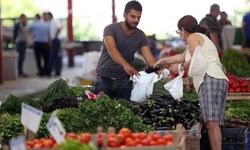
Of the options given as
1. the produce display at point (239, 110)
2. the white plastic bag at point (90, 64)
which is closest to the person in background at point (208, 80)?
the produce display at point (239, 110)

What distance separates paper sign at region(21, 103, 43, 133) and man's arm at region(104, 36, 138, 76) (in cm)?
315

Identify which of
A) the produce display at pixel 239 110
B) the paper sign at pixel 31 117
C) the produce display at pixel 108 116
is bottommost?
the produce display at pixel 239 110

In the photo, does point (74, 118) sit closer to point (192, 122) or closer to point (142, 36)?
point (192, 122)

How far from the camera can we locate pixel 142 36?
31.7 ft

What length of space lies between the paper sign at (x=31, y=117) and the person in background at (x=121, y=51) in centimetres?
328

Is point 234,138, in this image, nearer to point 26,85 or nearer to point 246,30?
point 246,30

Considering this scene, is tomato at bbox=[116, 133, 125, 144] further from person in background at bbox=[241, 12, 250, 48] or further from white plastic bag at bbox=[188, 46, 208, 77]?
person in background at bbox=[241, 12, 250, 48]

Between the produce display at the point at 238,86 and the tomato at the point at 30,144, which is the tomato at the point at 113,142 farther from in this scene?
the produce display at the point at 238,86

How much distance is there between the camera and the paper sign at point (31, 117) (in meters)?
5.88

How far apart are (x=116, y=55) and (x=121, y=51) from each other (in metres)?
0.42

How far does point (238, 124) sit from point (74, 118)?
269 centimetres

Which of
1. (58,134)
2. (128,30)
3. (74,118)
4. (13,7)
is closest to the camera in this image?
(58,134)

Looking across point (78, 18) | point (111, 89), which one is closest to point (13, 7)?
point (78, 18)

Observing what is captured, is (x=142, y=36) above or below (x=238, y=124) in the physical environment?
above
